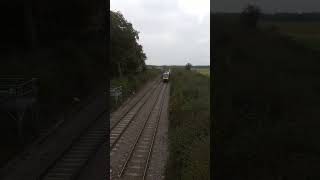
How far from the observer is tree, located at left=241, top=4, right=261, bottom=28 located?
21.8 metres

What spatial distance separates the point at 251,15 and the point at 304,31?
3463 mm

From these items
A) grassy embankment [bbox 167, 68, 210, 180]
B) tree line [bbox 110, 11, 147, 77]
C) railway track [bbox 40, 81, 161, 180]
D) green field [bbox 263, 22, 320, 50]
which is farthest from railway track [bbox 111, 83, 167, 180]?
tree line [bbox 110, 11, 147, 77]

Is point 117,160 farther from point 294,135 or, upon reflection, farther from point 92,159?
point 294,135

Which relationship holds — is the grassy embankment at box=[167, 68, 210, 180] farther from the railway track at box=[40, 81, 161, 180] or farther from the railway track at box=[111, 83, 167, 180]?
the railway track at box=[40, 81, 161, 180]

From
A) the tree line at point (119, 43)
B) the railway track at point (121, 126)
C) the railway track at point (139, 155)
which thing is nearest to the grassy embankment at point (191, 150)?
the railway track at point (139, 155)

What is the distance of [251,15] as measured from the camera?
22.3 m

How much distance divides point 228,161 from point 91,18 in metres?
20.8

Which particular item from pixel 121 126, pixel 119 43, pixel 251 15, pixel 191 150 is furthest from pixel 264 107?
pixel 119 43

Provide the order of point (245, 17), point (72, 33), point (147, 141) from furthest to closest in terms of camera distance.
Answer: point (72, 33), point (245, 17), point (147, 141)

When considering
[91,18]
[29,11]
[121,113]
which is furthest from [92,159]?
[91,18]

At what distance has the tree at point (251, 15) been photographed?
2180cm

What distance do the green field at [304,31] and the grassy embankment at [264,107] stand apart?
1.11 feet

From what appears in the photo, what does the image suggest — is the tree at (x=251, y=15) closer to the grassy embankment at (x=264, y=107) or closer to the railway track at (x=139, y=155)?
the grassy embankment at (x=264, y=107)

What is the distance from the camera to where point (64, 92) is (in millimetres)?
25609
